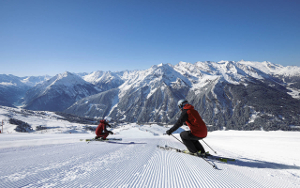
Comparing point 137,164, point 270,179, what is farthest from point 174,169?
point 270,179

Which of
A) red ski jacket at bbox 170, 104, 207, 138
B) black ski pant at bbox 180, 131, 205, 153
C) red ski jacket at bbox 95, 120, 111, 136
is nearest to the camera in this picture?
red ski jacket at bbox 170, 104, 207, 138

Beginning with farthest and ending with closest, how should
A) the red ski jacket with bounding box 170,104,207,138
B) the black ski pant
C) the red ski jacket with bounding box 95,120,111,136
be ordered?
the red ski jacket with bounding box 95,120,111,136, the black ski pant, the red ski jacket with bounding box 170,104,207,138

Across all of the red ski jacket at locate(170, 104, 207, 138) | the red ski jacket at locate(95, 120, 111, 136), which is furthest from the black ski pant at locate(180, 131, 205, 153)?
the red ski jacket at locate(95, 120, 111, 136)

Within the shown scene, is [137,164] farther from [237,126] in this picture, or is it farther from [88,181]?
[237,126]

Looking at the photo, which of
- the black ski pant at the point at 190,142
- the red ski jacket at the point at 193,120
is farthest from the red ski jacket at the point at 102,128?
the red ski jacket at the point at 193,120

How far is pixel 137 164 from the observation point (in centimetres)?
534

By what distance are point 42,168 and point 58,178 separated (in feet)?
3.88

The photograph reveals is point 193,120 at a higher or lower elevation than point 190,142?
higher

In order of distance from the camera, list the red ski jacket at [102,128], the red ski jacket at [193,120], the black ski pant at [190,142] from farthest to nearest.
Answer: the red ski jacket at [102,128], the black ski pant at [190,142], the red ski jacket at [193,120]

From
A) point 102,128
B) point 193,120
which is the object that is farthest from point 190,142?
point 102,128

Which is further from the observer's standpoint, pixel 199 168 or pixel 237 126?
pixel 237 126

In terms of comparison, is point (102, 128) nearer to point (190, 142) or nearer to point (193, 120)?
point (190, 142)

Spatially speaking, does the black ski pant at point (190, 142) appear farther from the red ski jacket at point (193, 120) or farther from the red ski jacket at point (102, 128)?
the red ski jacket at point (102, 128)

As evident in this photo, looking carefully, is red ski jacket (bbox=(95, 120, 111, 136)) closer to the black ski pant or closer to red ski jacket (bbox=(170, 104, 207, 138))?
the black ski pant
